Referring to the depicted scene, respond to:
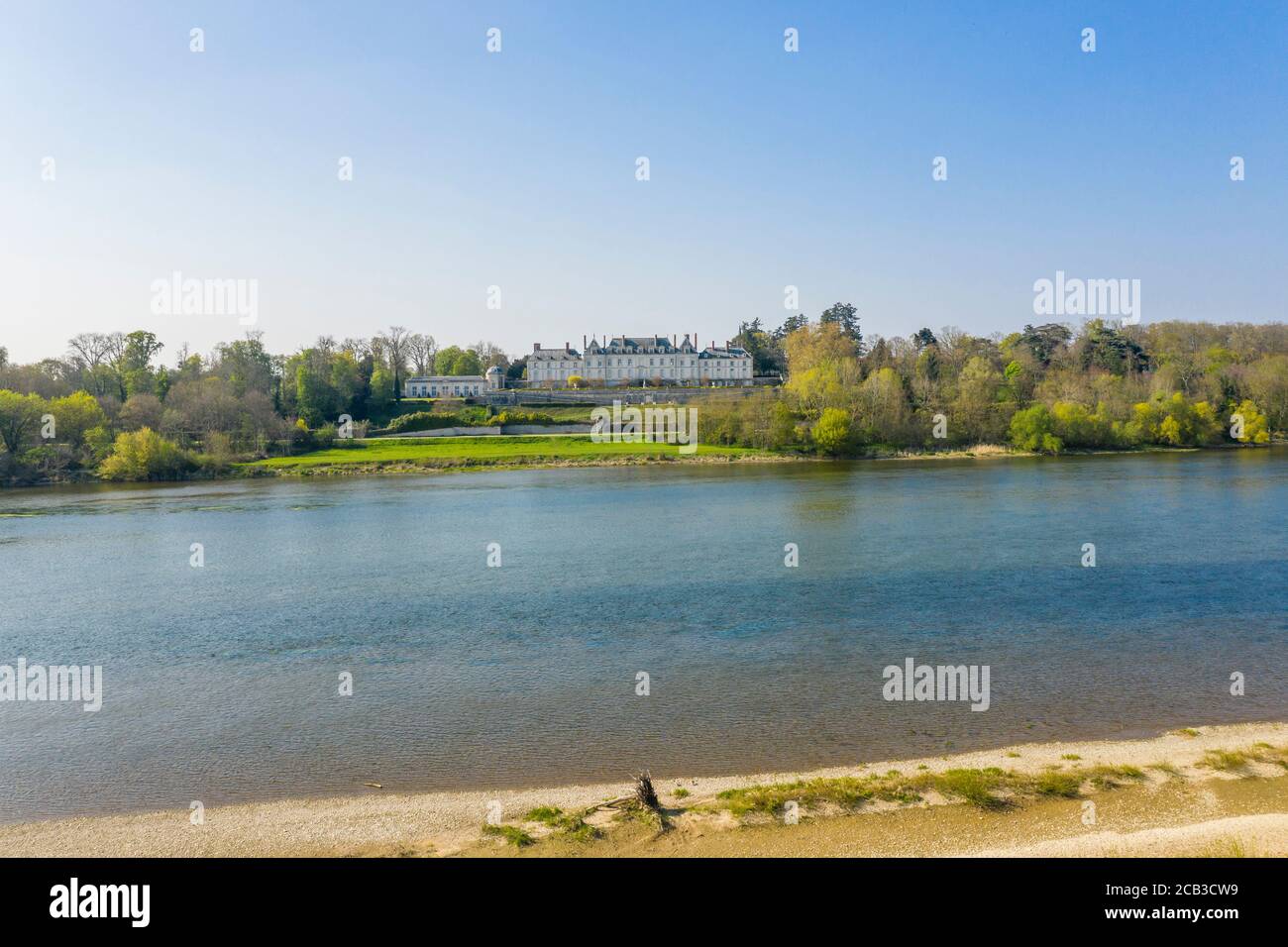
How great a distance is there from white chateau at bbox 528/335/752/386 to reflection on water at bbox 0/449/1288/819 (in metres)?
78.8

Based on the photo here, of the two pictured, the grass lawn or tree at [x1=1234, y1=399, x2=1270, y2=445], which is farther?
tree at [x1=1234, y1=399, x2=1270, y2=445]

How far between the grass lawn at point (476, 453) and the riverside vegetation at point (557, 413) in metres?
0.27

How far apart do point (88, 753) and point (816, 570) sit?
1818 centimetres

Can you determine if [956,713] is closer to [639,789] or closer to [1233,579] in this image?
[639,789]

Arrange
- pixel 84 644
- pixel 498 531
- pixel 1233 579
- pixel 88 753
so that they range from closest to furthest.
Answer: pixel 88 753 < pixel 84 644 < pixel 1233 579 < pixel 498 531

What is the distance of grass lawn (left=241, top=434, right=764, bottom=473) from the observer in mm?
66625

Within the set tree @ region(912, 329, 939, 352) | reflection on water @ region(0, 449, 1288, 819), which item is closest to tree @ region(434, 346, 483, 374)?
tree @ region(912, 329, 939, 352)

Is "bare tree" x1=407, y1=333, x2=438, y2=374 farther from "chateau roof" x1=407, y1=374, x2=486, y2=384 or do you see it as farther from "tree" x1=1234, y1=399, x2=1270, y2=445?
"tree" x1=1234, y1=399, x2=1270, y2=445

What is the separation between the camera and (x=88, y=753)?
12805 millimetres

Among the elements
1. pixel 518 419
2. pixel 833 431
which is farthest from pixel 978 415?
pixel 518 419

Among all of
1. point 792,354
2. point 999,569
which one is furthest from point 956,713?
point 792,354
